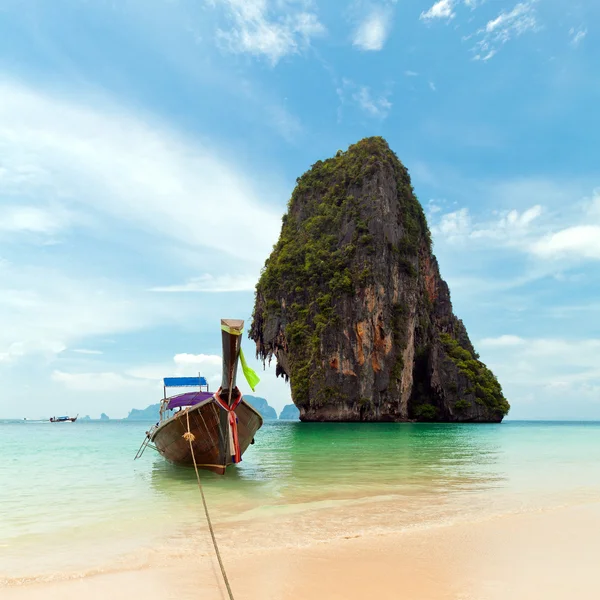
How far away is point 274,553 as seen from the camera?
15.1 feet

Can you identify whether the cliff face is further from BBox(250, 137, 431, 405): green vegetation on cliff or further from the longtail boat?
the longtail boat

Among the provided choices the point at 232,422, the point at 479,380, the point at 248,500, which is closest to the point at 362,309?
the point at 479,380

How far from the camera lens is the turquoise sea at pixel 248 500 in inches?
203

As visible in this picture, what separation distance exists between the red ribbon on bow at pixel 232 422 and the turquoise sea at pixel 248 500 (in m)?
0.48

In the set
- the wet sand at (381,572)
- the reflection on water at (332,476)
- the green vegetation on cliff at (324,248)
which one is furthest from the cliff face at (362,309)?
the wet sand at (381,572)

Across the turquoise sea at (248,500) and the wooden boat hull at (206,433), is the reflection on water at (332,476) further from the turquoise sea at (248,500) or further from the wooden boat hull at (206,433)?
the wooden boat hull at (206,433)

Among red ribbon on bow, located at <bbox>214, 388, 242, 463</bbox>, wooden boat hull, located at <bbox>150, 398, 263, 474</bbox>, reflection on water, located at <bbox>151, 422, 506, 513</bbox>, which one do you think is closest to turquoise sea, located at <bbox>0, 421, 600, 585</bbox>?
reflection on water, located at <bbox>151, 422, 506, 513</bbox>

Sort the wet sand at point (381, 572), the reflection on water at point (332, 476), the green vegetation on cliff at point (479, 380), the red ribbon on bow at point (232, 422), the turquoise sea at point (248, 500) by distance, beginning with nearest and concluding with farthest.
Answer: the wet sand at point (381, 572) < the turquoise sea at point (248, 500) < the reflection on water at point (332, 476) < the red ribbon on bow at point (232, 422) < the green vegetation on cliff at point (479, 380)

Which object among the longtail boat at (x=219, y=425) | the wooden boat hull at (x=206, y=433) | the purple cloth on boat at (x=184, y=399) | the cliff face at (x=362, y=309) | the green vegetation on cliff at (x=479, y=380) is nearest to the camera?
the longtail boat at (x=219, y=425)

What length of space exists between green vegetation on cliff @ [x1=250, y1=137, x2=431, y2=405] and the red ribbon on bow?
1212 inches

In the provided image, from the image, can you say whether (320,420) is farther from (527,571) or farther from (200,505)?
(527,571)

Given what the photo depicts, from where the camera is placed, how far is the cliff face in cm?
4103

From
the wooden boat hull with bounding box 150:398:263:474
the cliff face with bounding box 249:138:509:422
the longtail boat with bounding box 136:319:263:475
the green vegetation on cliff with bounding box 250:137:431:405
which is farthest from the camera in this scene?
the green vegetation on cliff with bounding box 250:137:431:405

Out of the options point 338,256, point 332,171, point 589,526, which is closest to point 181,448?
point 589,526
